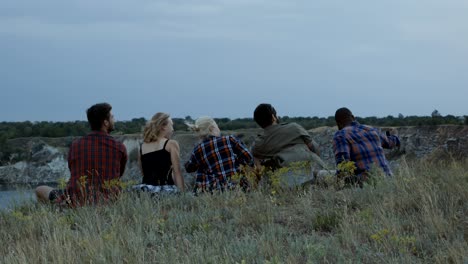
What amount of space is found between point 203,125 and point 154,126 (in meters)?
0.63

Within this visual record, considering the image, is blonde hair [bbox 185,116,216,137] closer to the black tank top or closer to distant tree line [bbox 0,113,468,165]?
the black tank top

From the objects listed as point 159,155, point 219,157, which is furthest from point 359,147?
point 159,155

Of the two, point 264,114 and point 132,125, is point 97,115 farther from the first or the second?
point 132,125

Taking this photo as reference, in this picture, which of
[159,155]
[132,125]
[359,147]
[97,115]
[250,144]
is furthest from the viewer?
[132,125]

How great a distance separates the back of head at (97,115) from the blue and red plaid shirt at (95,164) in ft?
0.30

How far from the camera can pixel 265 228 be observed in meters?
5.30

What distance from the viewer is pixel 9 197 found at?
7.96m

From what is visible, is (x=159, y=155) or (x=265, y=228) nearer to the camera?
(x=265, y=228)

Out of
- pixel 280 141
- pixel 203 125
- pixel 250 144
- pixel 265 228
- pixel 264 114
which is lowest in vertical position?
pixel 250 144

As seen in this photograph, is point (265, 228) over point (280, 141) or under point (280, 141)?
under

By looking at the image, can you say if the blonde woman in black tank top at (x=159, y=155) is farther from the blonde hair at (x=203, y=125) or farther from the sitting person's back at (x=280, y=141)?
the sitting person's back at (x=280, y=141)

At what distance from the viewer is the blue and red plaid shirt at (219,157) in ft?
26.2

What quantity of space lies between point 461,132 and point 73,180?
99.6 feet

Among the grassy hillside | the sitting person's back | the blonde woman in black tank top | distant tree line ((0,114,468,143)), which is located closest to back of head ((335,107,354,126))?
the sitting person's back
